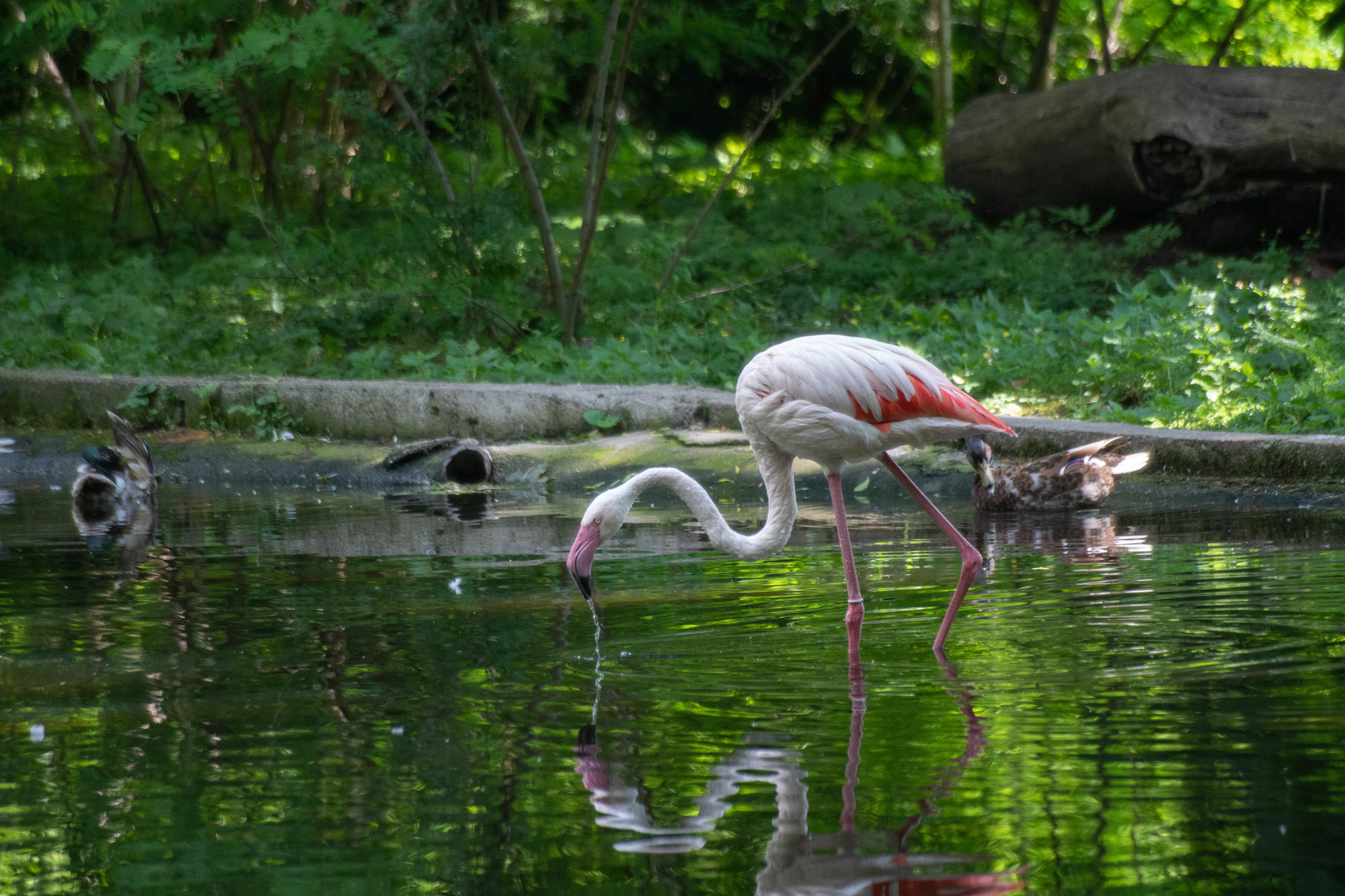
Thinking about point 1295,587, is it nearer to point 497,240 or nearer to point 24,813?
point 24,813

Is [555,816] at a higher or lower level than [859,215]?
lower

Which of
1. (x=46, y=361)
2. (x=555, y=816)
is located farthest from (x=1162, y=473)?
(x=46, y=361)

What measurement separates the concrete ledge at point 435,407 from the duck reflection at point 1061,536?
0.64 m

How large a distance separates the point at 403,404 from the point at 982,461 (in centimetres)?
→ 410

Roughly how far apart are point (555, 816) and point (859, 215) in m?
11.3

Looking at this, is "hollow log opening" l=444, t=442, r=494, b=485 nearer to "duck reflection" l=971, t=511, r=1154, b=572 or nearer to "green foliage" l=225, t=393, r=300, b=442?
"green foliage" l=225, t=393, r=300, b=442

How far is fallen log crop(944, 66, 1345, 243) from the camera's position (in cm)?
1140

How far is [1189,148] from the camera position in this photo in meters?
11.5

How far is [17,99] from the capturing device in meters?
16.9

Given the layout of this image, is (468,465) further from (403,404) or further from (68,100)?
(68,100)

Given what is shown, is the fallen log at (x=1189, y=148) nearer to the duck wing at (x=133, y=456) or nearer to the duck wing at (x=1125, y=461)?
the duck wing at (x=1125, y=461)

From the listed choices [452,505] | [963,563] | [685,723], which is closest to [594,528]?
[685,723]

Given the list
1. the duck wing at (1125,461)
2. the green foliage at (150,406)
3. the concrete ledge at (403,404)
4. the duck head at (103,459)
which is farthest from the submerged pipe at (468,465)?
the duck wing at (1125,461)

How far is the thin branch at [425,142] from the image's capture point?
10.6 metres
